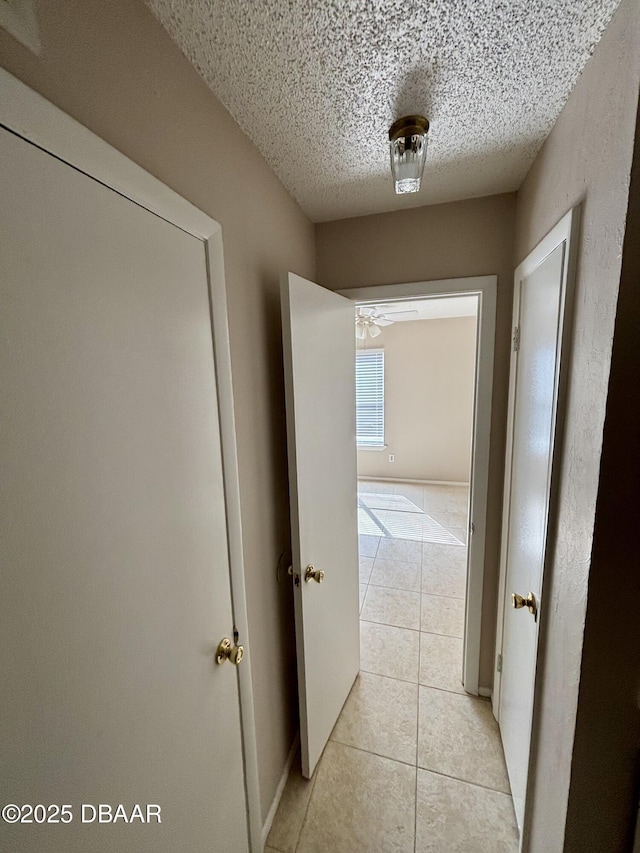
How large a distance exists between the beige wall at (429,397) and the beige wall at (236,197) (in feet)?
11.5

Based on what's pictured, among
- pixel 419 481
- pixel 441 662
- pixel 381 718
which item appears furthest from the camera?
pixel 419 481

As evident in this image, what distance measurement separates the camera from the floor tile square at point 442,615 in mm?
2203

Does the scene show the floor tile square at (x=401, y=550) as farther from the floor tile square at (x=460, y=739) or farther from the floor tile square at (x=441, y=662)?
the floor tile square at (x=460, y=739)

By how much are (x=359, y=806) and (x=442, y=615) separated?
1.28m

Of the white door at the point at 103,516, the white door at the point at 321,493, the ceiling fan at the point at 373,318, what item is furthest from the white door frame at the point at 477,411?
the ceiling fan at the point at 373,318

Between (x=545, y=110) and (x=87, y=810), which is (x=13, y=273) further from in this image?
(x=545, y=110)

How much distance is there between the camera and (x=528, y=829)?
3.48 feet

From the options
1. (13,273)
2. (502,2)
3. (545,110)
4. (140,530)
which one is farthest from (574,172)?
(140,530)

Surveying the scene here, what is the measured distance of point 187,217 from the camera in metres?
0.77

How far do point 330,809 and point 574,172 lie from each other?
2310 mm

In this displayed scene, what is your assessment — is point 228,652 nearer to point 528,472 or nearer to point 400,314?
point 528,472

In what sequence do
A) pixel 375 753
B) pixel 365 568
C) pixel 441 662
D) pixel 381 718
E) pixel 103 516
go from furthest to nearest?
pixel 365 568 < pixel 441 662 < pixel 381 718 < pixel 375 753 < pixel 103 516

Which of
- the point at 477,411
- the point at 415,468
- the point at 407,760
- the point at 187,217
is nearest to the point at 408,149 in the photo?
the point at 187,217

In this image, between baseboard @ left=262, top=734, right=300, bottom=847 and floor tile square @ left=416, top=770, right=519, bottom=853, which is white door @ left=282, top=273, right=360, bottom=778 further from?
floor tile square @ left=416, top=770, right=519, bottom=853
